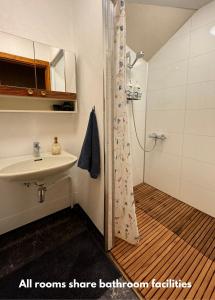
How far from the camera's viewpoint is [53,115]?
1.64 meters

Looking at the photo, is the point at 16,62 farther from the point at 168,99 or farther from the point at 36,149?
the point at 168,99

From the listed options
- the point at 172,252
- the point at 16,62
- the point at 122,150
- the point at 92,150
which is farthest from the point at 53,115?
the point at 172,252

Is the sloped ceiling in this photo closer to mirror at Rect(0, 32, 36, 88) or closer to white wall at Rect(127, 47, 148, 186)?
white wall at Rect(127, 47, 148, 186)

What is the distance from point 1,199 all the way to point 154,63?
247 centimetres

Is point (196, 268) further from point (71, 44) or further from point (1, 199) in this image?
point (71, 44)

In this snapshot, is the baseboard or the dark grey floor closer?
the dark grey floor

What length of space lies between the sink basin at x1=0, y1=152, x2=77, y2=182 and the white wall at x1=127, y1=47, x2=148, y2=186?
1150 millimetres

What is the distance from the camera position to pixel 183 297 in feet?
3.36

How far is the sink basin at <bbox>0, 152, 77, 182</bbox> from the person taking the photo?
1.12m

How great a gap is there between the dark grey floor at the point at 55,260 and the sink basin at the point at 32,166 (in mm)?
671

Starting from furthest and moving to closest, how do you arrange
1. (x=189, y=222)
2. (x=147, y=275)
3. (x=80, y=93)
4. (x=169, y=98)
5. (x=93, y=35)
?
(x=169, y=98), (x=189, y=222), (x=80, y=93), (x=93, y=35), (x=147, y=275)

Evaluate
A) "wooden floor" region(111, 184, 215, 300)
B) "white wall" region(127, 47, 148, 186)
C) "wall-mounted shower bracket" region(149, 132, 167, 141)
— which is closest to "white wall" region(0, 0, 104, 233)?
"wooden floor" region(111, 184, 215, 300)

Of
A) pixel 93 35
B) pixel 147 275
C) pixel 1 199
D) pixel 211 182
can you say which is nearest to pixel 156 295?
pixel 147 275

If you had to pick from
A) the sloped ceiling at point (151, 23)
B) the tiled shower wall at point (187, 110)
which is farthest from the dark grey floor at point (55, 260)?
the sloped ceiling at point (151, 23)
